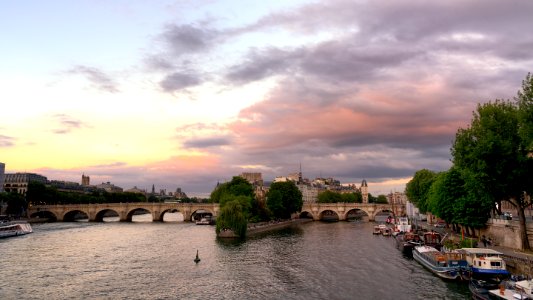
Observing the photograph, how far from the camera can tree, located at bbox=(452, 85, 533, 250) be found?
50688 mm

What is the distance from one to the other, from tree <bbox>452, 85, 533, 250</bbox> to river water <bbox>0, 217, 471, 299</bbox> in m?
13.2

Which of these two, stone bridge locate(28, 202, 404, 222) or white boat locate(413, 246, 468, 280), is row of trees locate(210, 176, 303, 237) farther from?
white boat locate(413, 246, 468, 280)

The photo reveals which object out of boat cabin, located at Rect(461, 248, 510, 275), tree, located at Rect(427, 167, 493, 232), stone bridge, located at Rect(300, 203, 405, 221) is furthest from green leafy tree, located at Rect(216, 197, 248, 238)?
stone bridge, located at Rect(300, 203, 405, 221)

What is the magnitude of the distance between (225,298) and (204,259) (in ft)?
69.3

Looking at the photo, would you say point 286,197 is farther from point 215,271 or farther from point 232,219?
point 215,271

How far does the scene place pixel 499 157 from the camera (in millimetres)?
51156

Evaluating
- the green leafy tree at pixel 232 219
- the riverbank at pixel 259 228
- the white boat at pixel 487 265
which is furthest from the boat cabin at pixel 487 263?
the riverbank at pixel 259 228

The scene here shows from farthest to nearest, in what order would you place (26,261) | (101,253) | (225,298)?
(101,253)
(26,261)
(225,298)

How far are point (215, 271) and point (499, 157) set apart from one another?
35899 mm

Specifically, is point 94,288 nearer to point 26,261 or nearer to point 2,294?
point 2,294

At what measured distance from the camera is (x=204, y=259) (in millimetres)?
59500

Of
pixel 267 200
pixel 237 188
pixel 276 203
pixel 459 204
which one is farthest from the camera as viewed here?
pixel 267 200

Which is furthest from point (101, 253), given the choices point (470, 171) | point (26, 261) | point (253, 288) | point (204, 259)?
point (470, 171)

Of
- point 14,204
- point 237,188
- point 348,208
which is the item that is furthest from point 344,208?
point 14,204
